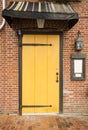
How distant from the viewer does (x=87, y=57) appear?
23.9ft

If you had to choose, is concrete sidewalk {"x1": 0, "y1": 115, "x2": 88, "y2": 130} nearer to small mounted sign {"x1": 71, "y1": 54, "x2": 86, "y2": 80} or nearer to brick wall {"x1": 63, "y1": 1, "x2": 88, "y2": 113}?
brick wall {"x1": 63, "y1": 1, "x2": 88, "y2": 113}

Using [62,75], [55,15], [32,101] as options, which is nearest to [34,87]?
[32,101]

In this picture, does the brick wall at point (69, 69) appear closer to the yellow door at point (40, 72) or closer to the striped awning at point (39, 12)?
the yellow door at point (40, 72)

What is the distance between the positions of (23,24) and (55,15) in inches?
50.6

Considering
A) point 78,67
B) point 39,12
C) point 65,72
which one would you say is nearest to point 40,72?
point 65,72

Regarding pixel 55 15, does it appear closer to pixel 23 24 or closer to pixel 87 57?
pixel 23 24

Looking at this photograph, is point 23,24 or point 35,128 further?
point 23,24

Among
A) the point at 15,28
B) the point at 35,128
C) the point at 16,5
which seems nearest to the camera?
the point at 35,128

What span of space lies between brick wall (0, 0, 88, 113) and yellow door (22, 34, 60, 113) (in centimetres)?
22

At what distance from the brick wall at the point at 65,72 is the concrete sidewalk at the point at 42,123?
369 mm

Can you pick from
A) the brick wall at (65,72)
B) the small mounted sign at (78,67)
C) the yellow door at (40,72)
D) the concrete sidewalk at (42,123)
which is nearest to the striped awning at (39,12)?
the brick wall at (65,72)

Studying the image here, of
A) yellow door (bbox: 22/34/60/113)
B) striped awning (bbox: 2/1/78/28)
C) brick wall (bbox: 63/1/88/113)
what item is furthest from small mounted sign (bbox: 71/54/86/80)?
striped awning (bbox: 2/1/78/28)

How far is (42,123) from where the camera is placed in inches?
255

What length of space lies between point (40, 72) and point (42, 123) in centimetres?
143
